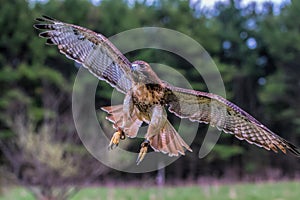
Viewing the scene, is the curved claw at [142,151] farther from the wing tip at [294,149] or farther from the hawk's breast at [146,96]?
the wing tip at [294,149]

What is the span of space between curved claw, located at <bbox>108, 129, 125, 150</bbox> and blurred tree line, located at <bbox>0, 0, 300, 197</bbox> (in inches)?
609

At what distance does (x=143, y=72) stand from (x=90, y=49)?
1.91 ft

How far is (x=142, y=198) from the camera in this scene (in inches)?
559

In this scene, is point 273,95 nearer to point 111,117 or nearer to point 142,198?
point 142,198

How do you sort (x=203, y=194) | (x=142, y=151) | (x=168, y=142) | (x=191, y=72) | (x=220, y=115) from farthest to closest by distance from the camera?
(x=191, y=72) < (x=203, y=194) < (x=220, y=115) < (x=168, y=142) < (x=142, y=151)

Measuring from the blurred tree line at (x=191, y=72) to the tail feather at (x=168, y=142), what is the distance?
15.3m

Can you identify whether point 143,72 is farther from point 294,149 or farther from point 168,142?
point 294,149

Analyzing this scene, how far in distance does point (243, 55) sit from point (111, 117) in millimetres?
21547

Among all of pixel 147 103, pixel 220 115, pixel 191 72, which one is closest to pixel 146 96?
pixel 147 103

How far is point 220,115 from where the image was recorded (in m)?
3.16

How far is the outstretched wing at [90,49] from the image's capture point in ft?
9.91

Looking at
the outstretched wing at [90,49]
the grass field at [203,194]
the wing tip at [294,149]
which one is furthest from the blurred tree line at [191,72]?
the wing tip at [294,149]

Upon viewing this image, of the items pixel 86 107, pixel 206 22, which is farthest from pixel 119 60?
pixel 206 22

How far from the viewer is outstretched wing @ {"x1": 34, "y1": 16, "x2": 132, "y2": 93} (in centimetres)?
302
